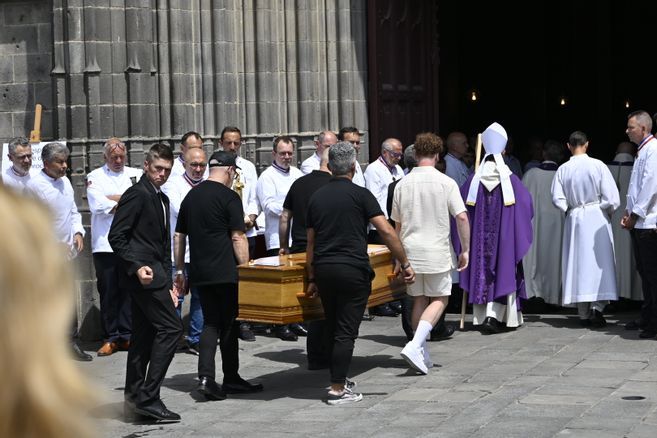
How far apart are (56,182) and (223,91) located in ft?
10.1

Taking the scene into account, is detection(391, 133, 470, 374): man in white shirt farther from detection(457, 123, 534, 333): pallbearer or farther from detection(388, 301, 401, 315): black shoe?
detection(388, 301, 401, 315): black shoe

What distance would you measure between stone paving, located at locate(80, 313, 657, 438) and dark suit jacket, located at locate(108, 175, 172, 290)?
2.94 feet

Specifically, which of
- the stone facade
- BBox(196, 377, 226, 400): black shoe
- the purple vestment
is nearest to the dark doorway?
the stone facade

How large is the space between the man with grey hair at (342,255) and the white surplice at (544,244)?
428 cm

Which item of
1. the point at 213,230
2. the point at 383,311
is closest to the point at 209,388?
the point at 213,230

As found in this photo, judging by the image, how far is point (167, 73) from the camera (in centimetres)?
1287

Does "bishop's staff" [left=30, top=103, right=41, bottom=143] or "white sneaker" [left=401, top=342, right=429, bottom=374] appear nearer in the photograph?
"white sneaker" [left=401, top=342, right=429, bottom=374]

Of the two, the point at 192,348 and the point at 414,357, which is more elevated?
the point at 414,357

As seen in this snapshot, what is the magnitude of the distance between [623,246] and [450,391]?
4512 mm

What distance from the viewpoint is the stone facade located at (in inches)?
484

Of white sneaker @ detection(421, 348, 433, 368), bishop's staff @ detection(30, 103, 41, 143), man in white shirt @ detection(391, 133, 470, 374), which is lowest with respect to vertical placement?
white sneaker @ detection(421, 348, 433, 368)

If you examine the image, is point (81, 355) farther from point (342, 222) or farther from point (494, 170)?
point (494, 170)

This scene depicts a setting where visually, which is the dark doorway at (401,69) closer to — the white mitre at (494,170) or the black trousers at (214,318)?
the white mitre at (494,170)

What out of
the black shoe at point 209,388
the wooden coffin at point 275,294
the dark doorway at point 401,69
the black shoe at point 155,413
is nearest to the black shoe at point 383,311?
the dark doorway at point 401,69
